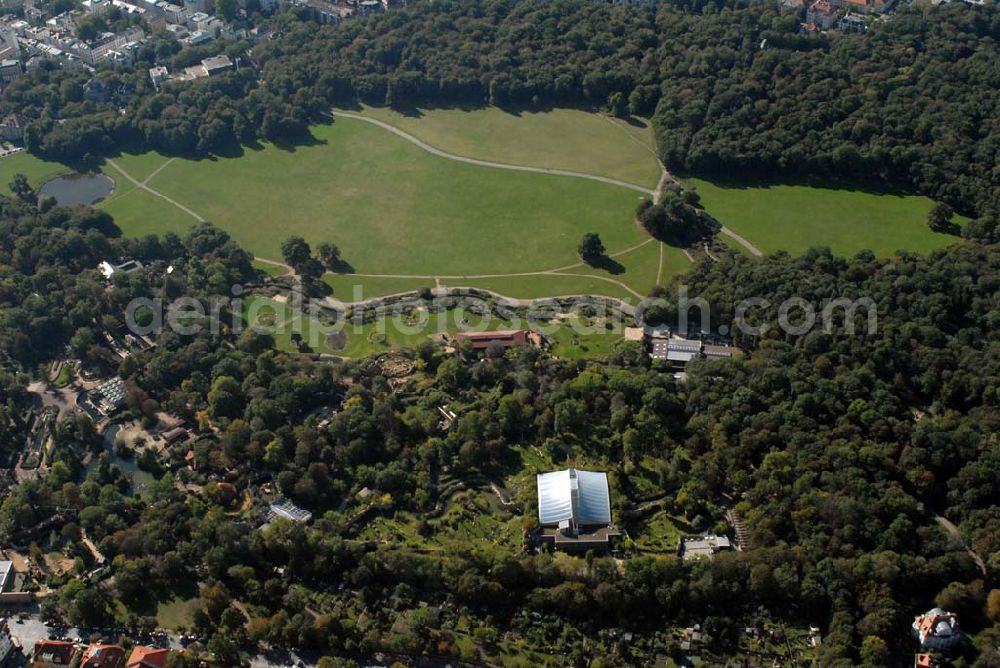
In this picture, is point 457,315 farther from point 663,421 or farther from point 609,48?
point 609,48

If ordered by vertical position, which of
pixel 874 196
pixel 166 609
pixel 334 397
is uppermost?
pixel 874 196

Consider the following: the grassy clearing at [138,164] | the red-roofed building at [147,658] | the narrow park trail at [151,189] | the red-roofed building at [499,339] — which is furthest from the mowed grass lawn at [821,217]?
the red-roofed building at [147,658]

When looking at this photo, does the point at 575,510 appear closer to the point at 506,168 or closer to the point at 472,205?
the point at 472,205

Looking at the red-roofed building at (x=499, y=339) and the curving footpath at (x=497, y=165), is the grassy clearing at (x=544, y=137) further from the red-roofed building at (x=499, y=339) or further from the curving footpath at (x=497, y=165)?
the red-roofed building at (x=499, y=339)

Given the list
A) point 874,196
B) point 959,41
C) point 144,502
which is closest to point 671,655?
point 144,502

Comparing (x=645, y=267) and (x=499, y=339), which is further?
(x=645, y=267)

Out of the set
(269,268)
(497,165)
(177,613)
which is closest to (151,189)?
(269,268)
